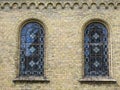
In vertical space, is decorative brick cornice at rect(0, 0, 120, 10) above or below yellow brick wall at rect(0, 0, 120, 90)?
above

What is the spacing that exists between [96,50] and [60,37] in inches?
58.2

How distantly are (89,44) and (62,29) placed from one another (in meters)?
1.20

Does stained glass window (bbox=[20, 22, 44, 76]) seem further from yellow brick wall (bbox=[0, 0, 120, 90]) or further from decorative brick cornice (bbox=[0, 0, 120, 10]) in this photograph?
decorative brick cornice (bbox=[0, 0, 120, 10])

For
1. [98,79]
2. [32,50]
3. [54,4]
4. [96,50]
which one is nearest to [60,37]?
[32,50]

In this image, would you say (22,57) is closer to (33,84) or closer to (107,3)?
(33,84)

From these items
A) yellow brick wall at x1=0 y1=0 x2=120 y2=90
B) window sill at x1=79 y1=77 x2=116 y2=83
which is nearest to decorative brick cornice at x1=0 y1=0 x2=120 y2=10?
yellow brick wall at x1=0 y1=0 x2=120 y2=90

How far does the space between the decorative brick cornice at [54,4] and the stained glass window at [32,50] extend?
2.46 feet

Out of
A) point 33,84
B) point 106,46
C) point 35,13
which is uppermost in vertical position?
point 35,13

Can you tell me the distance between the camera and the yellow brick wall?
17.3 m

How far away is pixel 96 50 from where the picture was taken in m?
17.6

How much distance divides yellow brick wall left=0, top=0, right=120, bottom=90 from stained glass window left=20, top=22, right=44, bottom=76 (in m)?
0.25

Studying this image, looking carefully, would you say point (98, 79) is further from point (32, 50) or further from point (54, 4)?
point (54, 4)

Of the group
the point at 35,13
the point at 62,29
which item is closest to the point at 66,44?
the point at 62,29

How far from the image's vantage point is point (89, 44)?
17734 millimetres
